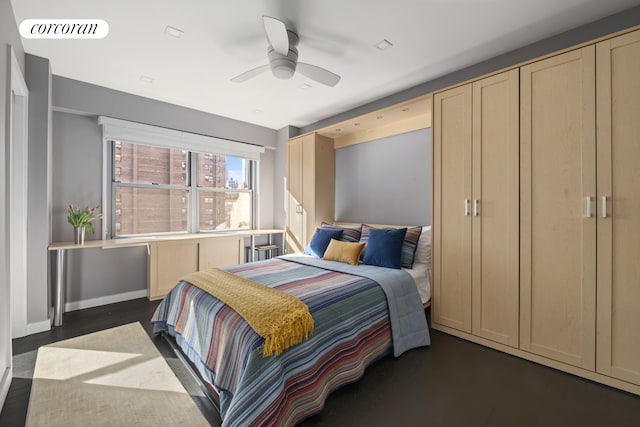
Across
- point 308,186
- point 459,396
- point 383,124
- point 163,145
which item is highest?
point 383,124

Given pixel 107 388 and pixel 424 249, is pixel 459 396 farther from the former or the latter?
pixel 107 388

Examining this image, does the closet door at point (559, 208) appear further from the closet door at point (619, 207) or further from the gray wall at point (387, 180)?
the gray wall at point (387, 180)

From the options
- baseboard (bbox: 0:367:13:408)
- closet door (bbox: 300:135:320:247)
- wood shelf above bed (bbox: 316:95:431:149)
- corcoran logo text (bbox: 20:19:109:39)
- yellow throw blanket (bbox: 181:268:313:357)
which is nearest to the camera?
yellow throw blanket (bbox: 181:268:313:357)

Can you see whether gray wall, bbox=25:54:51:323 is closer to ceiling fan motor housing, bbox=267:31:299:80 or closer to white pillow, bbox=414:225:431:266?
Result: ceiling fan motor housing, bbox=267:31:299:80

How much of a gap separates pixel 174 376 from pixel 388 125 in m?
3.54

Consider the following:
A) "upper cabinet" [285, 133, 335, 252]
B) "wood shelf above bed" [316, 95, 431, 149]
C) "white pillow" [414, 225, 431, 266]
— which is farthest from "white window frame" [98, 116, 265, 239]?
"white pillow" [414, 225, 431, 266]

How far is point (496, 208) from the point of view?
95.3 inches

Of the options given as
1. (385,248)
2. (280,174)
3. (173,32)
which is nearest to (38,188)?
(173,32)

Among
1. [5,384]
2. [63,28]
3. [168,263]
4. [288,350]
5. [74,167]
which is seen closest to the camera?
[288,350]

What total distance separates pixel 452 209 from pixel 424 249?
59 centimetres

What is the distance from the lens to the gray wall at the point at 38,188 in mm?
2707

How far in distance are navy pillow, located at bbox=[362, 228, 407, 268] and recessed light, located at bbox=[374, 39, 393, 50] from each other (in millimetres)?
1744

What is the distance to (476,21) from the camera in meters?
2.17

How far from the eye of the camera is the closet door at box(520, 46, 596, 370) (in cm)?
198
